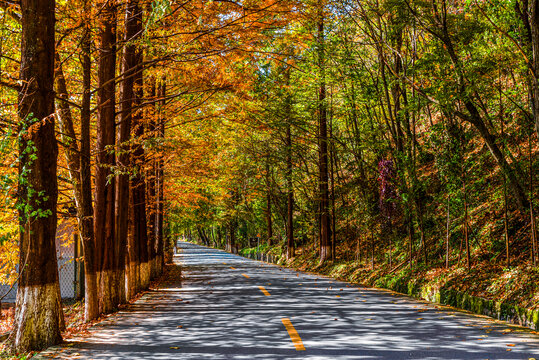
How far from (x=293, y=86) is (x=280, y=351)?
1699 cm

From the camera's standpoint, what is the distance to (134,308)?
11461 millimetres

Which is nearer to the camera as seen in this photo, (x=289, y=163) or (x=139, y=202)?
(x=139, y=202)

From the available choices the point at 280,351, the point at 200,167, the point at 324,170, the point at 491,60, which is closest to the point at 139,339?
the point at 280,351

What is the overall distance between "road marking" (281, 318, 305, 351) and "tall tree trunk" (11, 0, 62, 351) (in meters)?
3.52

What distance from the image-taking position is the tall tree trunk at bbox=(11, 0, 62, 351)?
22.0 feet

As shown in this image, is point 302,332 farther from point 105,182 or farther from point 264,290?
point 264,290

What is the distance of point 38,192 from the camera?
659cm

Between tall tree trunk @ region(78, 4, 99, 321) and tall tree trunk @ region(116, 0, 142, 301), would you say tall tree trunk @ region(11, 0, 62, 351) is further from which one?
tall tree trunk @ region(116, 0, 142, 301)

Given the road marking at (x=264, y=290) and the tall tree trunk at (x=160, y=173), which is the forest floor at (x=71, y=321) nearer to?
the road marking at (x=264, y=290)

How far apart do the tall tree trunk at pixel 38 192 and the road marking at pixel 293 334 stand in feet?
11.5

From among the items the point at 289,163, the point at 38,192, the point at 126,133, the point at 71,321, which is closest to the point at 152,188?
the point at 126,133

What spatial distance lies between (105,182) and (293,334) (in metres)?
6.30

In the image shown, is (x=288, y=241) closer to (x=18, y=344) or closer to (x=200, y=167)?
(x=200, y=167)

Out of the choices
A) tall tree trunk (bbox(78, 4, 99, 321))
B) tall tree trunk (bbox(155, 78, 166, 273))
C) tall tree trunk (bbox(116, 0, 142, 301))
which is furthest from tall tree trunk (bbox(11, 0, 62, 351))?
tall tree trunk (bbox(155, 78, 166, 273))
